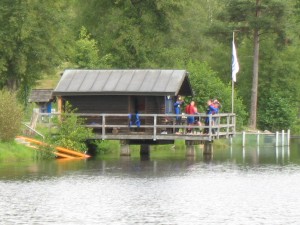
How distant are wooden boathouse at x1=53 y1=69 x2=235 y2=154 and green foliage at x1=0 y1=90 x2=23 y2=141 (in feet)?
16.4

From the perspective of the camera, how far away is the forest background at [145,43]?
65375mm

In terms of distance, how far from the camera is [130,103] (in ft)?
175

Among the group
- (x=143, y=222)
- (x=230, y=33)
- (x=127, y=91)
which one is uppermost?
(x=230, y=33)

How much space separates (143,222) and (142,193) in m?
6.90

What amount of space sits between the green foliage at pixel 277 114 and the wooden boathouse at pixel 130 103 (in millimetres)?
32675

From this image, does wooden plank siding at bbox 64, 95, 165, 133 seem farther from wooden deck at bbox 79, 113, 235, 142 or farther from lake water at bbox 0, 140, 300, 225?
lake water at bbox 0, 140, 300, 225

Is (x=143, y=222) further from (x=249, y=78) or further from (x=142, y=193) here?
(x=249, y=78)

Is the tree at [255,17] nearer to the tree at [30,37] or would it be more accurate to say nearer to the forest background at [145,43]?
the forest background at [145,43]

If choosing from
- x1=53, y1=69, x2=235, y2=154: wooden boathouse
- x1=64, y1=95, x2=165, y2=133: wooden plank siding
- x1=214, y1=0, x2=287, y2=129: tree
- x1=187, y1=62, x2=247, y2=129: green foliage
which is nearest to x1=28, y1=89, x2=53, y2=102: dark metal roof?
x1=187, y1=62, x2=247, y2=129: green foliage

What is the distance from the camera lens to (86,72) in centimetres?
5475

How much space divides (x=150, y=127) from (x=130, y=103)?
6.40ft

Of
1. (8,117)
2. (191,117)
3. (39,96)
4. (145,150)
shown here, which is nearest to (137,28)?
(39,96)

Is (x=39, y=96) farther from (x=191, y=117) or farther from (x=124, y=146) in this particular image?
(x=191, y=117)

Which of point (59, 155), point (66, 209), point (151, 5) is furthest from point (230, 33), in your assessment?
point (66, 209)
